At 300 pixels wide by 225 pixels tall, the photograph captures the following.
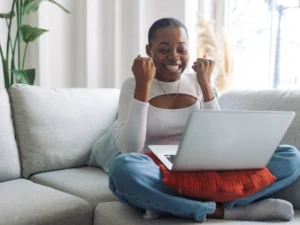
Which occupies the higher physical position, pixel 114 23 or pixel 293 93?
pixel 114 23

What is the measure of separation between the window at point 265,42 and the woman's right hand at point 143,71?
1075 millimetres

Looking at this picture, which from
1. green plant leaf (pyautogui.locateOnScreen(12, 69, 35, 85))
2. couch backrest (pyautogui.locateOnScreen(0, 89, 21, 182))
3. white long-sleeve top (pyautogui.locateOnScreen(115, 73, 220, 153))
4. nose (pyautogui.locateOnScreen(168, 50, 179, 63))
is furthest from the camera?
green plant leaf (pyautogui.locateOnScreen(12, 69, 35, 85))

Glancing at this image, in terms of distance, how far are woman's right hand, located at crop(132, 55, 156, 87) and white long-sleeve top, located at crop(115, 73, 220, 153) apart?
67 millimetres

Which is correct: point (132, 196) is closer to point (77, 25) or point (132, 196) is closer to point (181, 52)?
point (181, 52)

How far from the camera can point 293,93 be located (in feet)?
4.38

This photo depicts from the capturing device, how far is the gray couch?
1115 millimetres

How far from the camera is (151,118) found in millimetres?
1307

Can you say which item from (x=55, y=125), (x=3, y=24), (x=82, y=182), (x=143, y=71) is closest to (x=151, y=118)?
(x=143, y=71)

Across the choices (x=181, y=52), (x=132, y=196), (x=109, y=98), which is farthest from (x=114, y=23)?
(x=132, y=196)

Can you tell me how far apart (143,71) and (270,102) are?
0.47 m

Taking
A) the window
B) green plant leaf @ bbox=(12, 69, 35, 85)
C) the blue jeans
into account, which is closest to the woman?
the blue jeans

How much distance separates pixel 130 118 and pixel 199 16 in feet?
3.83

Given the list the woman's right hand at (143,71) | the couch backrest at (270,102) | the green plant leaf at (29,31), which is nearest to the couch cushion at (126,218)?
the couch backrest at (270,102)

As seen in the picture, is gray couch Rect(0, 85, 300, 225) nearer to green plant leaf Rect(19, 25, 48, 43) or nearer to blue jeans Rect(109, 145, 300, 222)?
blue jeans Rect(109, 145, 300, 222)
